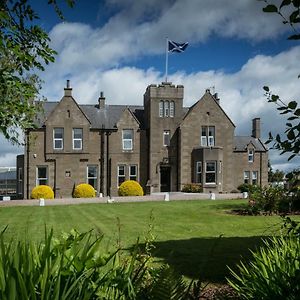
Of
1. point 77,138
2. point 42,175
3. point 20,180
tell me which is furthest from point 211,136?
point 20,180

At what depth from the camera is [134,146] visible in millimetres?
40469

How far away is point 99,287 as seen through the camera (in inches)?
131

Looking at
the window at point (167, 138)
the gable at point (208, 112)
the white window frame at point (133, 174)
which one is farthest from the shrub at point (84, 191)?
the gable at point (208, 112)

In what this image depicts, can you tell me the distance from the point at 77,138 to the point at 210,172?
42.9 ft

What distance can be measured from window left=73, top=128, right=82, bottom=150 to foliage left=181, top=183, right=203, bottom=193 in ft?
34.8

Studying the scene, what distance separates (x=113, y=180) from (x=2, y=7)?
1374 inches

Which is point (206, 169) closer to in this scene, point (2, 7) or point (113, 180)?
point (113, 180)

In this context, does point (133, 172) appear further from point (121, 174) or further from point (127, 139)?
point (127, 139)

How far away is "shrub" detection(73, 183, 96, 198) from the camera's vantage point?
120 ft

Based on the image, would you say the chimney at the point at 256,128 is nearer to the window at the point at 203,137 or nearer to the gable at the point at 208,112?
the gable at the point at 208,112

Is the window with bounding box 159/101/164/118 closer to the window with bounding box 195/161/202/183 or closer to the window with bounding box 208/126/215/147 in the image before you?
the window with bounding box 208/126/215/147

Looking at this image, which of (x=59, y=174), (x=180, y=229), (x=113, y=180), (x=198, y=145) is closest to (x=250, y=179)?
(x=198, y=145)

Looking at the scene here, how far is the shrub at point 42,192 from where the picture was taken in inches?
1391

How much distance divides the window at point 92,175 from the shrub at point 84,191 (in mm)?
2183
